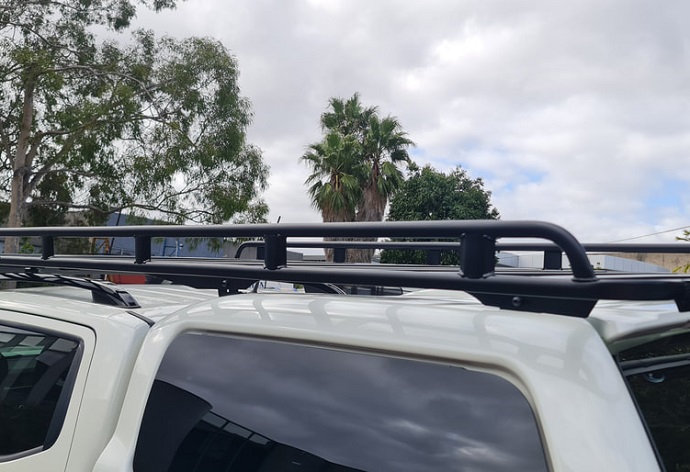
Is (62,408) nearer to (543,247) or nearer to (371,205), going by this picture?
(543,247)

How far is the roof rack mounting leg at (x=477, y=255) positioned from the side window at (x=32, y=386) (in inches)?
44.8

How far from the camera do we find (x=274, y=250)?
6.03 ft

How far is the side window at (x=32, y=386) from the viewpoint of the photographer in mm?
1832

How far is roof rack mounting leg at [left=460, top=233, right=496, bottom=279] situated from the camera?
1.44 meters

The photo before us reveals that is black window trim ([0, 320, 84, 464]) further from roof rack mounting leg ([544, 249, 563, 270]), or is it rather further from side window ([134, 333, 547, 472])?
roof rack mounting leg ([544, 249, 563, 270])

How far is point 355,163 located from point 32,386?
2258cm

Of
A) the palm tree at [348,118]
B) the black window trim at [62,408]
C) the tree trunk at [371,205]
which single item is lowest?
the black window trim at [62,408]

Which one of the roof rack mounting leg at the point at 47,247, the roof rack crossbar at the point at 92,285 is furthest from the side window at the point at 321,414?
the roof rack mounting leg at the point at 47,247

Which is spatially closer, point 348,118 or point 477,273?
point 477,273

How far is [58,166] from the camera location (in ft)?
64.0

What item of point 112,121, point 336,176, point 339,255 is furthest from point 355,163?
point 339,255

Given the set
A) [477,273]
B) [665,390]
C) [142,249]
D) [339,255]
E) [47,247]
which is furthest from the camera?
[339,255]

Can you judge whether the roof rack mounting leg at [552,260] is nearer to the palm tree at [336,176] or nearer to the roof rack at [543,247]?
the roof rack at [543,247]

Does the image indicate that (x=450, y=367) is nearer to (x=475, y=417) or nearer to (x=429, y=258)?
(x=475, y=417)
